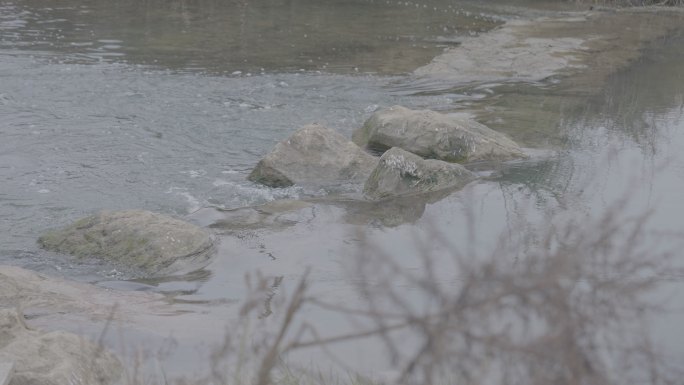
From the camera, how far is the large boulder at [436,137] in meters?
8.41

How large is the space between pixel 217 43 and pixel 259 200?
709 cm

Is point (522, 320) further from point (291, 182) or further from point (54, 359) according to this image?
point (291, 182)

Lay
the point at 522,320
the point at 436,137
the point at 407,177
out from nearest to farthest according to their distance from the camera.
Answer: the point at 522,320 → the point at 407,177 → the point at 436,137

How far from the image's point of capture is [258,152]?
8.84 meters

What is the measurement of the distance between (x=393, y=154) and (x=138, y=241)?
2.46 metres

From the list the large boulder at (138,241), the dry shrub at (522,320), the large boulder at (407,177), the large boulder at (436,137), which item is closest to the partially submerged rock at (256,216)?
the large boulder at (138,241)

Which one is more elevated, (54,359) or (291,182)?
(54,359)

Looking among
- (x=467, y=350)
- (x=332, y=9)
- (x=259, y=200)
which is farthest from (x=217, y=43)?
(x=467, y=350)

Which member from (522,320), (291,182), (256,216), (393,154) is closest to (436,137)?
(393,154)

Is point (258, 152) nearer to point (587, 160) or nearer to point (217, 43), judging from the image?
→ point (587, 160)

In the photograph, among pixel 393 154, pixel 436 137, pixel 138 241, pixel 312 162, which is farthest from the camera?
pixel 436 137

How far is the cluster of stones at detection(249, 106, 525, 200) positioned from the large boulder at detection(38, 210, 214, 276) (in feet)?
5.82

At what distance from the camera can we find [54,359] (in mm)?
3807

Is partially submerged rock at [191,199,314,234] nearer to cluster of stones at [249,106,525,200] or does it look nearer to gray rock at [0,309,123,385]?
cluster of stones at [249,106,525,200]
